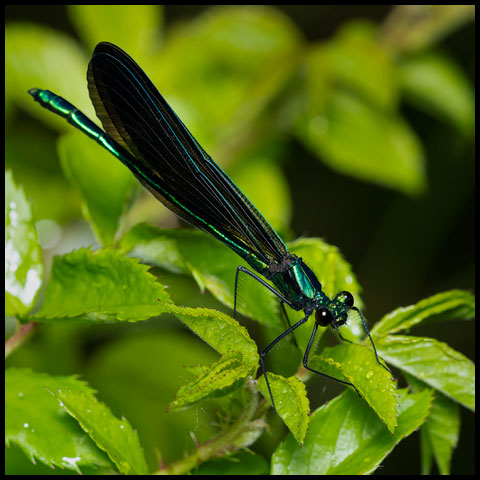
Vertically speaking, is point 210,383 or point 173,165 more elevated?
point 173,165

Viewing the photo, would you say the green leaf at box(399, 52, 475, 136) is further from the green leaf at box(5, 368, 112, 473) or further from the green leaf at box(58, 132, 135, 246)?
the green leaf at box(5, 368, 112, 473)

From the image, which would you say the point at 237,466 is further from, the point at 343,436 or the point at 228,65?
the point at 228,65

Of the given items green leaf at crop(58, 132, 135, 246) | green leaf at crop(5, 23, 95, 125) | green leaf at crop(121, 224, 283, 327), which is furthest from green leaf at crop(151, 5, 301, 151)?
green leaf at crop(121, 224, 283, 327)

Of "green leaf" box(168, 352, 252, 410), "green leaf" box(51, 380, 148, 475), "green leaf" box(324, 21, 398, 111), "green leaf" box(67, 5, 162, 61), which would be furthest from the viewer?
"green leaf" box(67, 5, 162, 61)

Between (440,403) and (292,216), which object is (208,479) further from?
(292,216)

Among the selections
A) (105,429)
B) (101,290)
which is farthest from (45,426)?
(101,290)
